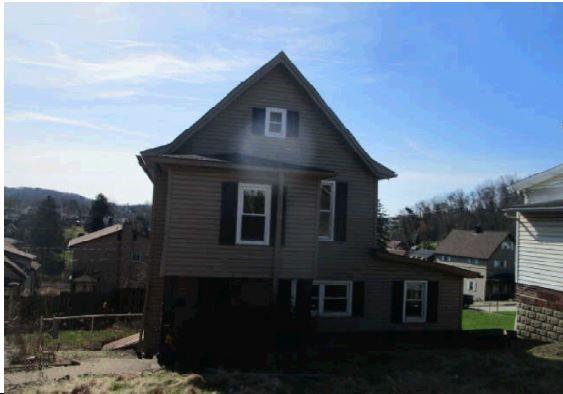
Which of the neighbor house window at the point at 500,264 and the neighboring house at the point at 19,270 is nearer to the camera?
the neighboring house at the point at 19,270

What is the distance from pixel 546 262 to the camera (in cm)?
1988

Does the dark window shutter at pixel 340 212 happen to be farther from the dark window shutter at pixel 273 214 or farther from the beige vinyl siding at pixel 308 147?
the dark window shutter at pixel 273 214

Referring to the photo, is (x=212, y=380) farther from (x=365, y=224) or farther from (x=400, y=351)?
(x=365, y=224)

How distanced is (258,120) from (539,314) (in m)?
12.8

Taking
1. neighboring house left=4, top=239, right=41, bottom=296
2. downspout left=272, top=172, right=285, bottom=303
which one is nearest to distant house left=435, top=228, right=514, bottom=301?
neighboring house left=4, top=239, right=41, bottom=296

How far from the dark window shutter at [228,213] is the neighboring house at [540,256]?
11481 millimetres

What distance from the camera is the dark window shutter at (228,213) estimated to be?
14922 millimetres

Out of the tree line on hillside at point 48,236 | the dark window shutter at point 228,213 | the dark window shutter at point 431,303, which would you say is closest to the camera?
the dark window shutter at point 228,213

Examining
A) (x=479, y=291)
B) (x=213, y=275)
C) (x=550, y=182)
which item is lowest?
(x=479, y=291)

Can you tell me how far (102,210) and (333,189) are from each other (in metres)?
71.7

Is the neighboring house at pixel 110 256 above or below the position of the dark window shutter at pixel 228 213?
below

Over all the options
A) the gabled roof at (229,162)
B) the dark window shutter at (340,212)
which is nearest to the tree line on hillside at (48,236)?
the dark window shutter at (340,212)

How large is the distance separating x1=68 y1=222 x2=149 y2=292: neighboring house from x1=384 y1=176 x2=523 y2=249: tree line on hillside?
216 ft

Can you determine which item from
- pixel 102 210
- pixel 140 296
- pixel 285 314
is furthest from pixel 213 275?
pixel 102 210
